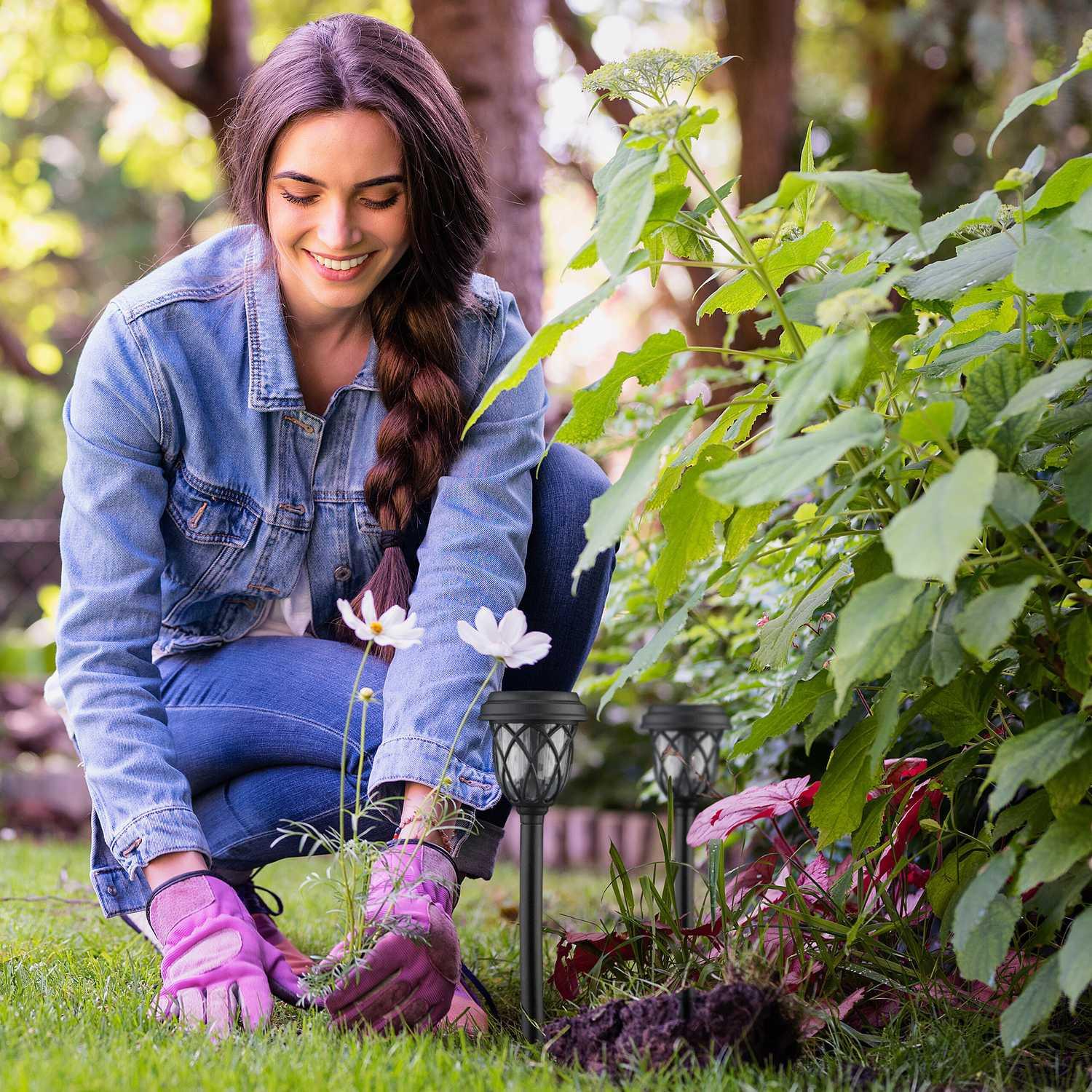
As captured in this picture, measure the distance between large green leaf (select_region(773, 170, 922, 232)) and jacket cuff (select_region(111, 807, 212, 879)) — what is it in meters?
1.01

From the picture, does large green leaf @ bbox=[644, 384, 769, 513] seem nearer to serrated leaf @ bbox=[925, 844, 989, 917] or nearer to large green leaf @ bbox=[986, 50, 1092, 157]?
large green leaf @ bbox=[986, 50, 1092, 157]

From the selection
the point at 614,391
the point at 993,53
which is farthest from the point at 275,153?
the point at 993,53

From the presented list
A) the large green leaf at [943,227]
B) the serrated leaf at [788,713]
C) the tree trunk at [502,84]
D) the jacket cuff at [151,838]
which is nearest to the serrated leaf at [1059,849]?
the serrated leaf at [788,713]

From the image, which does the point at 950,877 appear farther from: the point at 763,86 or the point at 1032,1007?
the point at 763,86

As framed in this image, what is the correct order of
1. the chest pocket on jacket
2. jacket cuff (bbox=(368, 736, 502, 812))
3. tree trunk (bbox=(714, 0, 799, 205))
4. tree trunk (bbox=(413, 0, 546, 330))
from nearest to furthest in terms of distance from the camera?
jacket cuff (bbox=(368, 736, 502, 812)) → the chest pocket on jacket → tree trunk (bbox=(413, 0, 546, 330)) → tree trunk (bbox=(714, 0, 799, 205))

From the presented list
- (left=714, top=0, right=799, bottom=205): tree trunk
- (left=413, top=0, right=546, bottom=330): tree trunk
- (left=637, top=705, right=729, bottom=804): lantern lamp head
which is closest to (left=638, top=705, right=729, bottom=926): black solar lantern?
(left=637, top=705, right=729, bottom=804): lantern lamp head

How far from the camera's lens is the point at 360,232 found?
5.52 feet

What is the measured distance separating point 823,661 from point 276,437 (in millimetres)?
860

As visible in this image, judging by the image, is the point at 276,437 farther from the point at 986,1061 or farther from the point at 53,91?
the point at 53,91

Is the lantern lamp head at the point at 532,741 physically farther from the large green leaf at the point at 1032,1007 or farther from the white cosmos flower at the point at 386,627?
the large green leaf at the point at 1032,1007

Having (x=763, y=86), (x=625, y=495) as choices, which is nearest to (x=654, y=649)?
(x=625, y=495)

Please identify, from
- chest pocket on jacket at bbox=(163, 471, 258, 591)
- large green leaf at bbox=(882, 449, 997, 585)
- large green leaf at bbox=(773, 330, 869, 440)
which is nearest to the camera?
large green leaf at bbox=(882, 449, 997, 585)

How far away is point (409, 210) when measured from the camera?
171 centimetres

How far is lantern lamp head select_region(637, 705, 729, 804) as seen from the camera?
1.84 metres
